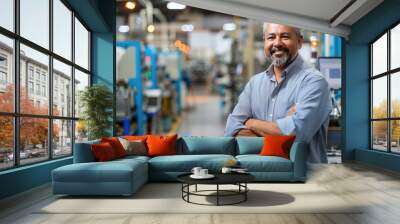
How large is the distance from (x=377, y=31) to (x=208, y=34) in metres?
23.3

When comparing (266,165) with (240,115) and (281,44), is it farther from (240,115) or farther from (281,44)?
(281,44)

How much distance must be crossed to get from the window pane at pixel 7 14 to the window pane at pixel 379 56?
636 centimetres

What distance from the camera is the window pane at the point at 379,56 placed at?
8.43m

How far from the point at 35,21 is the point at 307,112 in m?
4.10

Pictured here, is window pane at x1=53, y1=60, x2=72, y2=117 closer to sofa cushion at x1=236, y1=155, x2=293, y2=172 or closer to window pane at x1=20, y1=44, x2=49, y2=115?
window pane at x1=20, y1=44, x2=49, y2=115

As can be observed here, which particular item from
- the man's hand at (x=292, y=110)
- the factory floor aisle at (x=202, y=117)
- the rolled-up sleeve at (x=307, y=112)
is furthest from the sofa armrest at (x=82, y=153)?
the factory floor aisle at (x=202, y=117)

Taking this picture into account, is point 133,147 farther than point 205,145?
No

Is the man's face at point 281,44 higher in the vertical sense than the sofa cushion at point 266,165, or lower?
higher

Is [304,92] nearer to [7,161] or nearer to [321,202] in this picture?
[321,202]

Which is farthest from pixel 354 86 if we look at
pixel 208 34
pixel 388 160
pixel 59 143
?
pixel 208 34

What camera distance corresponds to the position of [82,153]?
219 inches

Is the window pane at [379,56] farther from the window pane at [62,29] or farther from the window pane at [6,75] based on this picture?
the window pane at [6,75]

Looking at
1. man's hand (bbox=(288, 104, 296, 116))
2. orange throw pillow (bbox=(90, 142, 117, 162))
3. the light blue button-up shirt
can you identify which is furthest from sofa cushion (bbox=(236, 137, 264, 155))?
orange throw pillow (bbox=(90, 142, 117, 162))

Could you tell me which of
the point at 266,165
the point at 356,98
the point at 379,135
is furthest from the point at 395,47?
the point at 266,165
